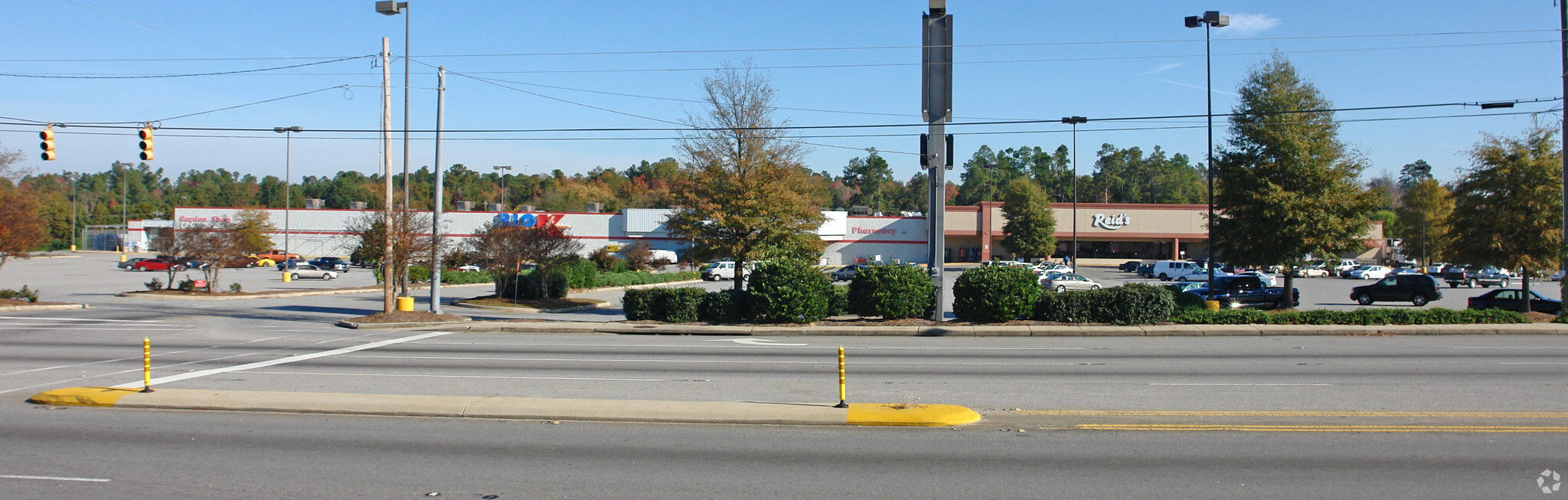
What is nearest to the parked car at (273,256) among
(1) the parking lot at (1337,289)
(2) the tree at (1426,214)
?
(1) the parking lot at (1337,289)

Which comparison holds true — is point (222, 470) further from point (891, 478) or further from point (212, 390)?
point (891, 478)

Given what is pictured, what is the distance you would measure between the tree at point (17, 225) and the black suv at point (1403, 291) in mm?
48085

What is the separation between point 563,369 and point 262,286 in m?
38.0

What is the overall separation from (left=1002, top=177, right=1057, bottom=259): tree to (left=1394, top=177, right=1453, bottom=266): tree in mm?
30097

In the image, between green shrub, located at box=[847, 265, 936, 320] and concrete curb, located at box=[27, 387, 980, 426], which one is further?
green shrub, located at box=[847, 265, 936, 320]

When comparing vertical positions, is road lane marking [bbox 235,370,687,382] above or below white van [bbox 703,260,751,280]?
below

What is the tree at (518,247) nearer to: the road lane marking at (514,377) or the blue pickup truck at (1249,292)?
the road lane marking at (514,377)

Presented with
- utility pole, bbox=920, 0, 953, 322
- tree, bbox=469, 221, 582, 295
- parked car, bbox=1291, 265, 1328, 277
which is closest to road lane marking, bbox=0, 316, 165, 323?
tree, bbox=469, 221, 582, 295

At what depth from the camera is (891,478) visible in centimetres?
735

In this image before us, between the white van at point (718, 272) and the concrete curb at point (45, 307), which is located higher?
the white van at point (718, 272)

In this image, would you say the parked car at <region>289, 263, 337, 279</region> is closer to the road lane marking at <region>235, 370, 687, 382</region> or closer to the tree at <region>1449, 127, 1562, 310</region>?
the road lane marking at <region>235, 370, 687, 382</region>

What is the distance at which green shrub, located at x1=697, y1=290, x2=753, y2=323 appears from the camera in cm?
2252

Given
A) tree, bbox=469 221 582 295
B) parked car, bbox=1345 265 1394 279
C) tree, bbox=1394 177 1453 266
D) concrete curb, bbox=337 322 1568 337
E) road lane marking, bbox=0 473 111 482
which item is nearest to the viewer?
road lane marking, bbox=0 473 111 482

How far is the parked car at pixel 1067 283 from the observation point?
42750 millimetres
